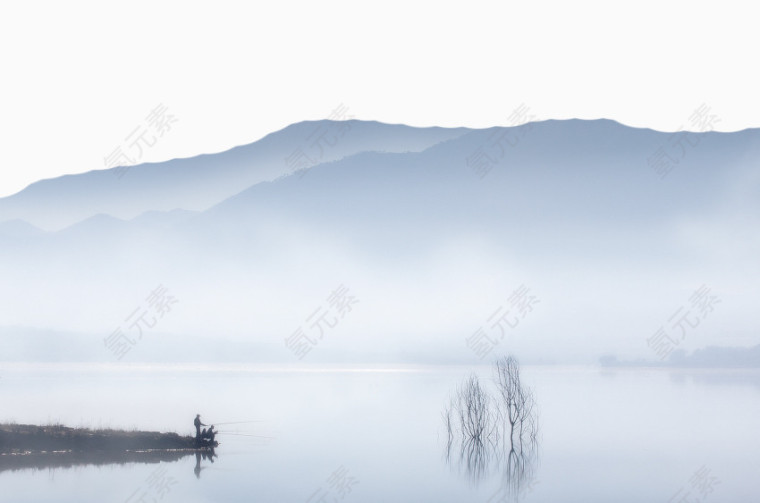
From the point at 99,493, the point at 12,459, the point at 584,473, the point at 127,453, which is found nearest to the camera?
the point at 99,493

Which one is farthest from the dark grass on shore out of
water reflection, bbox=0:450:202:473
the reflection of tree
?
the reflection of tree

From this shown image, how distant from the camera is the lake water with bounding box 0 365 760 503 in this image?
96.7 ft

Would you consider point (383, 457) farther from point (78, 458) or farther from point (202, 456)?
point (78, 458)

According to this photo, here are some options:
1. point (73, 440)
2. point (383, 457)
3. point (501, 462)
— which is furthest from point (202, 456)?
point (501, 462)

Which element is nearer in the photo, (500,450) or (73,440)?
(73,440)

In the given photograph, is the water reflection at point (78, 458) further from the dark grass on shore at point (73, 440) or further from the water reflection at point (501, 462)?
the water reflection at point (501, 462)

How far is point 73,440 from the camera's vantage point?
32.4 m

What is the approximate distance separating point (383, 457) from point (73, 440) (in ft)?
44.8

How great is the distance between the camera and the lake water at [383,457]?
96.7 feet

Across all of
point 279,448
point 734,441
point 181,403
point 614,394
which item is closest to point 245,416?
point 181,403

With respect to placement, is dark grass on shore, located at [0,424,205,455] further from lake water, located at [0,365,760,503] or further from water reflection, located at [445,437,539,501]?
water reflection, located at [445,437,539,501]

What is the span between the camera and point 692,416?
60531 mm

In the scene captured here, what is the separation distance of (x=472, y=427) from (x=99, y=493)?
2090cm

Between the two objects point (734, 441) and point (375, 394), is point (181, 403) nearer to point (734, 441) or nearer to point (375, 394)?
point (375, 394)
